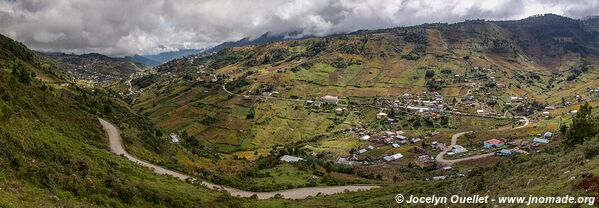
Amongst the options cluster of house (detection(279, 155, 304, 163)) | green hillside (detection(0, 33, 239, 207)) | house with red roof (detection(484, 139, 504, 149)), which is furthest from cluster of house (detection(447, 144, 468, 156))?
green hillside (detection(0, 33, 239, 207))

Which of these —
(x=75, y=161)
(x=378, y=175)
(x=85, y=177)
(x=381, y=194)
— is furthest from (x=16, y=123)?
(x=378, y=175)

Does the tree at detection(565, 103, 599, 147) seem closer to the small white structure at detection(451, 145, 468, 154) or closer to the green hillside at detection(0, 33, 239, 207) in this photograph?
the green hillside at detection(0, 33, 239, 207)

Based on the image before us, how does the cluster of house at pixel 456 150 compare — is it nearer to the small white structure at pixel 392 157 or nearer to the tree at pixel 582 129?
the small white structure at pixel 392 157

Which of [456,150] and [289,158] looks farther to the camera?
[456,150]

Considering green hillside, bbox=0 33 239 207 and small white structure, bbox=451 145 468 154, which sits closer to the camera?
green hillside, bbox=0 33 239 207

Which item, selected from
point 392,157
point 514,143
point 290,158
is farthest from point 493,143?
point 290,158

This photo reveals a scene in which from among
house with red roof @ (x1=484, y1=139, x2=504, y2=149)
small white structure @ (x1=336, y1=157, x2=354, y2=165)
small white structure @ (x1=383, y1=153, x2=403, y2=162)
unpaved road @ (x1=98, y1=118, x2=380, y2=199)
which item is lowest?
small white structure @ (x1=336, y1=157, x2=354, y2=165)

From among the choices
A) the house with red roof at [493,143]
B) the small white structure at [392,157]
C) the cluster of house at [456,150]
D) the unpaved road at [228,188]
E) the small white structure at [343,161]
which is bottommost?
the small white structure at [343,161]

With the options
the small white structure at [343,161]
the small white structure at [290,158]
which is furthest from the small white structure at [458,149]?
the small white structure at [290,158]

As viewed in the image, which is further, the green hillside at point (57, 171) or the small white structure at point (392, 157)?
the small white structure at point (392, 157)

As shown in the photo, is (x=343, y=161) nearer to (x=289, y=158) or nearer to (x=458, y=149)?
(x=289, y=158)

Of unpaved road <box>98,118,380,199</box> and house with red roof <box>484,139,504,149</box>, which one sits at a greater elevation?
unpaved road <box>98,118,380,199</box>
